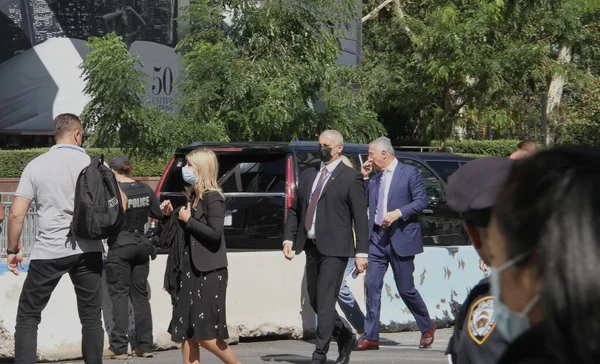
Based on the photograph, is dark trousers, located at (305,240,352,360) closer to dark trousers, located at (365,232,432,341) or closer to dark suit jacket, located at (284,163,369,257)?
dark suit jacket, located at (284,163,369,257)

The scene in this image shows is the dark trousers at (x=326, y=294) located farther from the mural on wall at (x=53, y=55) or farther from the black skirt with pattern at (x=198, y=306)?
the mural on wall at (x=53, y=55)

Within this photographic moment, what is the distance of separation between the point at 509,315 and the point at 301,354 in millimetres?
7519

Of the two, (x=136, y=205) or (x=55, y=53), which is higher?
(x=55, y=53)

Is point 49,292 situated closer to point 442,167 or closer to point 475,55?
point 442,167

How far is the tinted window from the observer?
11.3m

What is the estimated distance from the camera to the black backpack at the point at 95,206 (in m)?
6.58

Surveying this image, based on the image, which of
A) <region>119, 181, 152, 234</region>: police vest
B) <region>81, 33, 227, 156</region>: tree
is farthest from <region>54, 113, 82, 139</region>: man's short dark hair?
<region>81, 33, 227, 156</region>: tree

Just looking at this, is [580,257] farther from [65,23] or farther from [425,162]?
[65,23]

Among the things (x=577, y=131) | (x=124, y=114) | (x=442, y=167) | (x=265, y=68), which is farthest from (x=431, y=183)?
(x=577, y=131)

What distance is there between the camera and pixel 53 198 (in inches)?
264

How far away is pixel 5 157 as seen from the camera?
945 inches

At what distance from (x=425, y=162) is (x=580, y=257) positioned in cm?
1330

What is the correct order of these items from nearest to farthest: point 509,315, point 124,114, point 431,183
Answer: point 509,315, point 431,183, point 124,114

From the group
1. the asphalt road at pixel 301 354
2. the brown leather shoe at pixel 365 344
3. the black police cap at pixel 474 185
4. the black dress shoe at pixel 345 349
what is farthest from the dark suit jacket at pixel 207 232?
the black police cap at pixel 474 185
